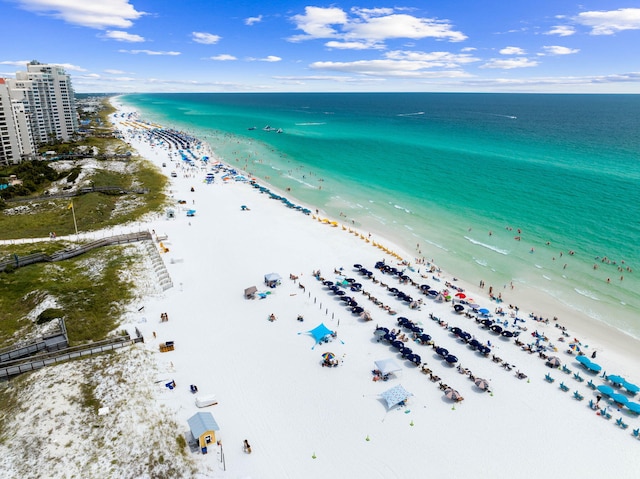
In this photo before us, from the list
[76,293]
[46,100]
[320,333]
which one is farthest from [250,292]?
[46,100]

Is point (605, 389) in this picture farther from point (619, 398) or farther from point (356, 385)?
point (356, 385)

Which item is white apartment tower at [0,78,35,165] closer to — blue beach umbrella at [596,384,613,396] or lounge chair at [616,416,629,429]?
blue beach umbrella at [596,384,613,396]

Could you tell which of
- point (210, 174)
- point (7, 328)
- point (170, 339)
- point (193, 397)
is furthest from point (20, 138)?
point (193, 397)

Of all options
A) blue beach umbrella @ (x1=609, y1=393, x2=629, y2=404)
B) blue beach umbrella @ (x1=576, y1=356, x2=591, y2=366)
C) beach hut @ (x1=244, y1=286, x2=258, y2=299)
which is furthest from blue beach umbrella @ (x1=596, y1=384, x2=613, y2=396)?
beach hut @ (x1=244, y1=286, x2=258, y2=299)

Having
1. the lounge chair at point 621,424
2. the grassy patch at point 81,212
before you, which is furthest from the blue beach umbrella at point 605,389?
the grassy patch at point 81,212

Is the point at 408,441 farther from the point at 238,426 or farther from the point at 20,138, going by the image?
the point at 20,138
